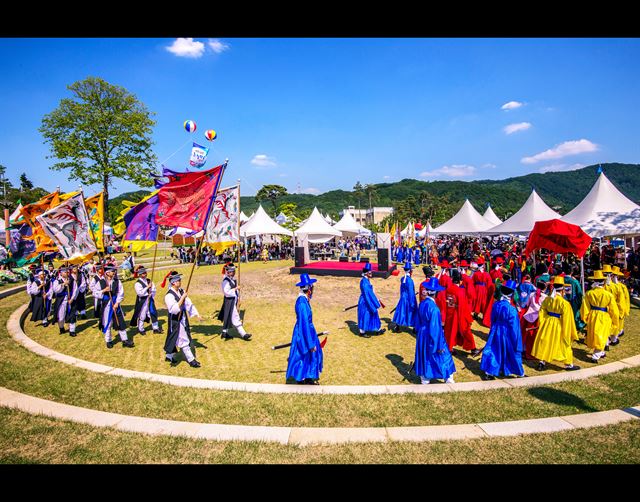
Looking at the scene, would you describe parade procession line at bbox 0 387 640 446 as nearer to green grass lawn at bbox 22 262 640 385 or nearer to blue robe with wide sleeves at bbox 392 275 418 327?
green grass lawn at bbox 22 262 640 385

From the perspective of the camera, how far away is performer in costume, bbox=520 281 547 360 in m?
7.38

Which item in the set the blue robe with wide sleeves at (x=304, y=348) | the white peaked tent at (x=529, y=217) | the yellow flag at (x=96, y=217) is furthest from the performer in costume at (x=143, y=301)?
the white peaked tent at (x=529, y=217)

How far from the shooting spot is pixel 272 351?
8.41m

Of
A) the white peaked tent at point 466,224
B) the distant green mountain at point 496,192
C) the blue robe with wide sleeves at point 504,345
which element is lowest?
the blue robe with wide sleeves at point 504,345

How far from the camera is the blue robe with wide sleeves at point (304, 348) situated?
6.20m

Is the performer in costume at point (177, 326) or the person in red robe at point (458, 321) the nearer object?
the performer in costume at point (177, 326)

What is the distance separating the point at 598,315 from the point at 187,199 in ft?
33.6

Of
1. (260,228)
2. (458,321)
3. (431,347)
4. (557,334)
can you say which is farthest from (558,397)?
(260,228)

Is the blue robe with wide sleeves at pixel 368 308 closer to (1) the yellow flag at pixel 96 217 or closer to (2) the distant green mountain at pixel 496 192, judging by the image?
A: (1) the yellow flag at pixel 96 217

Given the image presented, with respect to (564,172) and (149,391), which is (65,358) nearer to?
(149,391)

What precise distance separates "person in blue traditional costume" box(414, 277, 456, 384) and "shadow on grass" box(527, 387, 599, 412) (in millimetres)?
1396

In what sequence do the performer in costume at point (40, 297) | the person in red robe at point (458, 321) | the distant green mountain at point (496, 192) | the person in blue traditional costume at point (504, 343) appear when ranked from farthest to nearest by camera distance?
the distant green mountain at point (496, 192)
the performer in costume at point (40, 297)
the person in red robe at point (458, 321)
the person in blue traditional costume at point (504, 343)

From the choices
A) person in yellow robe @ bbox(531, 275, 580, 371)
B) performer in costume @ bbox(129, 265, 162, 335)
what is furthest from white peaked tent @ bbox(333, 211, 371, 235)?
person in yellow robe @ bbox(531, 275, 580, 371)
